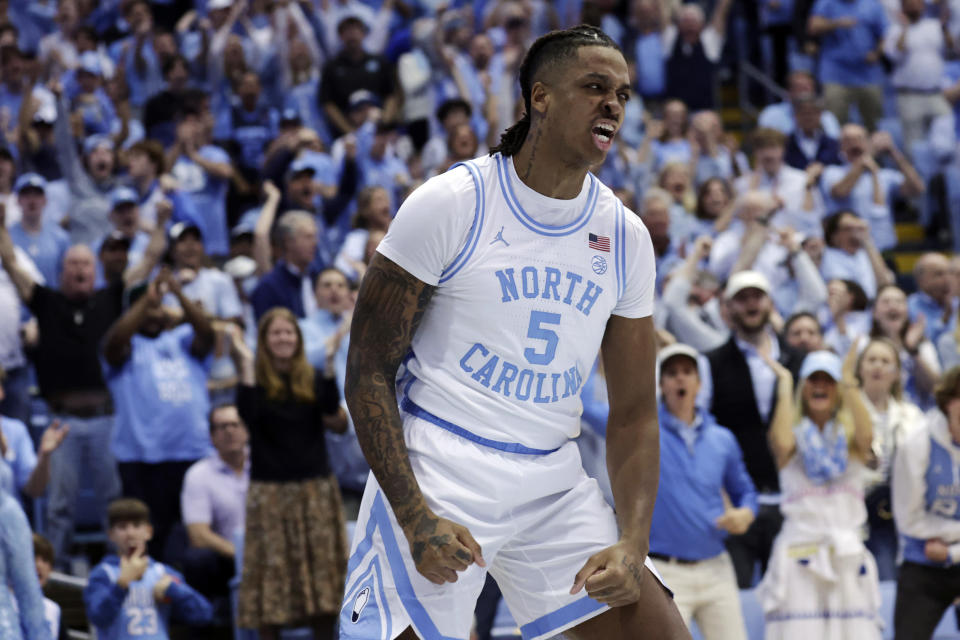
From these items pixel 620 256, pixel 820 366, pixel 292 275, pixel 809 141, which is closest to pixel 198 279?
pixel 292 275

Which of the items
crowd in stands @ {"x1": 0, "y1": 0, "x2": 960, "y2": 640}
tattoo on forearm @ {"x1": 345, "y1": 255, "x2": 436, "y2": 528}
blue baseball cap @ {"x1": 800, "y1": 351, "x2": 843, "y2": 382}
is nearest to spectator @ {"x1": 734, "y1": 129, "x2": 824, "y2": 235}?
crowd in stands @ {"x1": 0, "y1": 0, "x2": 960, "y2": 640}

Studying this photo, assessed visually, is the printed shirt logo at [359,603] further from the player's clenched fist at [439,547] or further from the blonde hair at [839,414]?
the blonde hair at [839,414]

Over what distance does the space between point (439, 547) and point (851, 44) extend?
10.8m

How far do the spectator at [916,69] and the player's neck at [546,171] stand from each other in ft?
32.1

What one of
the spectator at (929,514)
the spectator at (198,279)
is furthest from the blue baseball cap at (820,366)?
the spectator at (198,279)

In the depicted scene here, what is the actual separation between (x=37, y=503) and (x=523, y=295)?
5291 millimetres

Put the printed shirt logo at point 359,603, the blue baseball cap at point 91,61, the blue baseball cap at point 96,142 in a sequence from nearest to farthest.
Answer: the printed shirt logo at point 359,603
the blue baseball cap at point 96,142
the blue baseball cap at point 91,61

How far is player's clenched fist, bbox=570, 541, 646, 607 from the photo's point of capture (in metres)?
3.04

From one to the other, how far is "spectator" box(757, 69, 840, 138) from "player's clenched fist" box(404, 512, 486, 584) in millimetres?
8464

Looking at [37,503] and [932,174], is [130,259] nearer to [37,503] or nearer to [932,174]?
[37,503]

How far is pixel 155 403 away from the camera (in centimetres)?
762

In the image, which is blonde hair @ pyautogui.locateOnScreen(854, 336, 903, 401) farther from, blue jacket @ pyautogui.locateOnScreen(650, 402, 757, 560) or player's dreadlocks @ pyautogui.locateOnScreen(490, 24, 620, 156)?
player's dreadlocks @ pyautogui.locateOnScreen(490, 24, 620, 156)

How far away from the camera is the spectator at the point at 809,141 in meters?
11.0

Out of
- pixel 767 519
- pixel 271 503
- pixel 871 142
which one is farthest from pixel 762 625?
pixel 871 142
